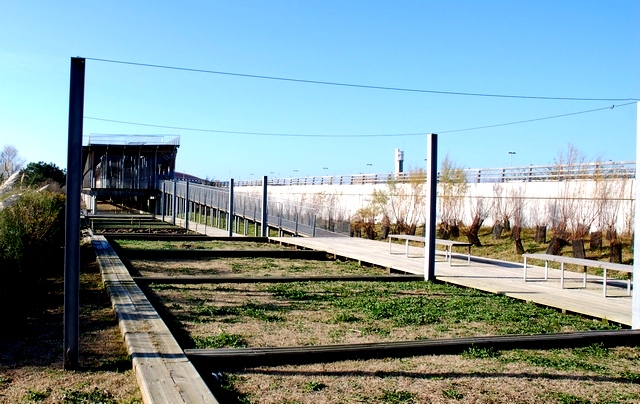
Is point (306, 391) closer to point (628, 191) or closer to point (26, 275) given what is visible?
point (26, 275)

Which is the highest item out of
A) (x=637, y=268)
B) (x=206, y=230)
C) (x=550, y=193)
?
(x=550, y=193)

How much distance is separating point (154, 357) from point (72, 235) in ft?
3.74

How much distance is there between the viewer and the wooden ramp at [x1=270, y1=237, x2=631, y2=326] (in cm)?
805

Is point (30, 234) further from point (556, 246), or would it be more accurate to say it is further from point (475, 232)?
point (475, 232)

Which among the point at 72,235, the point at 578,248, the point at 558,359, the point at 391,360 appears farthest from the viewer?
the point at 578,248

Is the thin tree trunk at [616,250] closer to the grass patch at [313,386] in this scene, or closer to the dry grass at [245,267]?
the dry grass at [245,267]

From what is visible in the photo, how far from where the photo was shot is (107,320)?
688 cm

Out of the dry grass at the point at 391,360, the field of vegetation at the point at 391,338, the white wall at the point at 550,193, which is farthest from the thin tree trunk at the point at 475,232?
the dry grass at the point at 391,360

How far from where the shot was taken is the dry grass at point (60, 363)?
4.36m

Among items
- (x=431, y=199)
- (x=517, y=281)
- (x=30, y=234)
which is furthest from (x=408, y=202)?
(x=30, y=234)

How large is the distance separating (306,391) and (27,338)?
3042 millimetres

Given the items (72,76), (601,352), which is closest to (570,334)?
(601,352)

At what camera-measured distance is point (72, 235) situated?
16.6ft

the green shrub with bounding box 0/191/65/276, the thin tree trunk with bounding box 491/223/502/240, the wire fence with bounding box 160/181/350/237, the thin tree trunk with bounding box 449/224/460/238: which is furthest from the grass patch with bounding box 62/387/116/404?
Result: the thin tree trunk with bounding box 449/224/460/238
